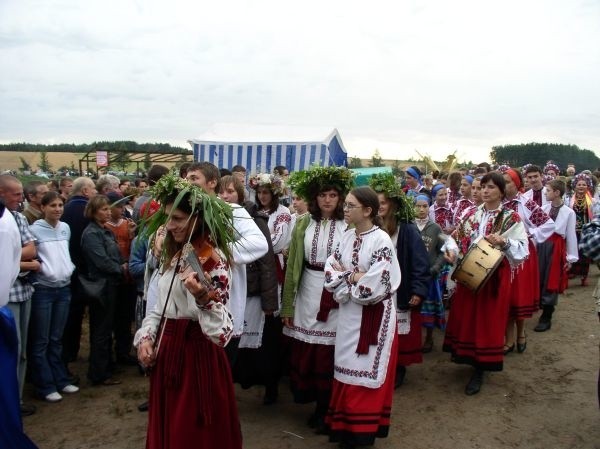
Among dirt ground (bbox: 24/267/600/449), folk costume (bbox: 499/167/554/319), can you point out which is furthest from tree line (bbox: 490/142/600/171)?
dirt ground (bbox: 24/267/600/449)

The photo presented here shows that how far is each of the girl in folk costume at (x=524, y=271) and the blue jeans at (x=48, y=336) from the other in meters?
4.53

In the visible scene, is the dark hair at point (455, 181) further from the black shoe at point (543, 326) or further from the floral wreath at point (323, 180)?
the floral wreath at point (323, 180)

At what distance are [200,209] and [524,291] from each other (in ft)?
13.9

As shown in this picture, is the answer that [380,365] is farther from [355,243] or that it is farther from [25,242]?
[25,242]

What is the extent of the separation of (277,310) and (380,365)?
3.48 ft

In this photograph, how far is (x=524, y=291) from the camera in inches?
220

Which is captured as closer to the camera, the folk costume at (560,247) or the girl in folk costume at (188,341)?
the girl in folk costume at (188,341)

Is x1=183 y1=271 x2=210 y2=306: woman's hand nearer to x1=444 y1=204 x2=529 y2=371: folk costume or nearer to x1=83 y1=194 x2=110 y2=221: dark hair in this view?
x1=83 y1=194 x2=110 y2=221: dark hair

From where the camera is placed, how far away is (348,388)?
12.1ft

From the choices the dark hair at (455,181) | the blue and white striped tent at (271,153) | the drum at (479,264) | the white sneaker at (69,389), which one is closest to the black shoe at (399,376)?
the drum at (479,264)

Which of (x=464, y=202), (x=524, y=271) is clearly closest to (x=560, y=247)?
(x=464, y=202)

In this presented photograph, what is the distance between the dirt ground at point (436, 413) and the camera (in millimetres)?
4082

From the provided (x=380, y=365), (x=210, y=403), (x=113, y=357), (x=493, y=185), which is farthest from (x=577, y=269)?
(x=210, y=403)

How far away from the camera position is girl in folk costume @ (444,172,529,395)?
4.69m
